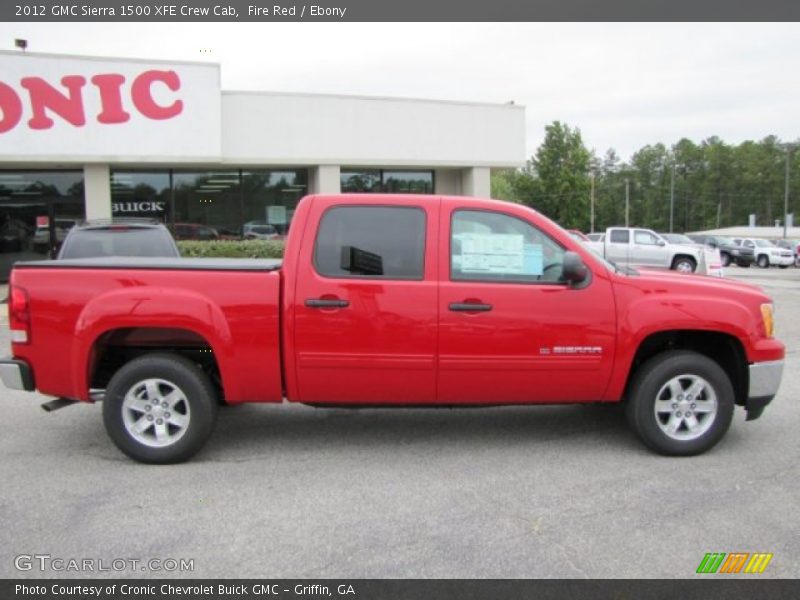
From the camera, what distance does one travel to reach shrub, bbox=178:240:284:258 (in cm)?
1578

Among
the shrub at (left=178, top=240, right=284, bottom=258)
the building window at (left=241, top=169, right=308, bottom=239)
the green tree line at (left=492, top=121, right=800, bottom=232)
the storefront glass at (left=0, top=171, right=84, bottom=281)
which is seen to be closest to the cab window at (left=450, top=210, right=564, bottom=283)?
the shrub at (left=178, top=240, right=284, bottom=258)

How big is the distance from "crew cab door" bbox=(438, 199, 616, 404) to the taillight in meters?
2.82

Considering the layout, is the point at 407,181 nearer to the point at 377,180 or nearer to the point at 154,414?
the point at 377,180

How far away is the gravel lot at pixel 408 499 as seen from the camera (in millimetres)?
3406

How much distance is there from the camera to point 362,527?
373cm

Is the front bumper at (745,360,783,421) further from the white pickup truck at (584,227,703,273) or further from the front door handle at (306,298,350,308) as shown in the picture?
the white pickup truck at (584,227,703,273)

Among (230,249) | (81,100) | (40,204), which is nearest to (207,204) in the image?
(230,249)

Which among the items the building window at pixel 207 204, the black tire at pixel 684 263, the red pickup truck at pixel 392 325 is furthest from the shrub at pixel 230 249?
the black tire at pixel 684 263

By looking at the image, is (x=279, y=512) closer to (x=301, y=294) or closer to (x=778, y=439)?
(x=301, y=294)

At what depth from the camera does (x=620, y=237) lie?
2392 centimetres

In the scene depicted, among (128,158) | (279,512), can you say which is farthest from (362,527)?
(128,158)

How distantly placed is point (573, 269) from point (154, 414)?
3033 mm
